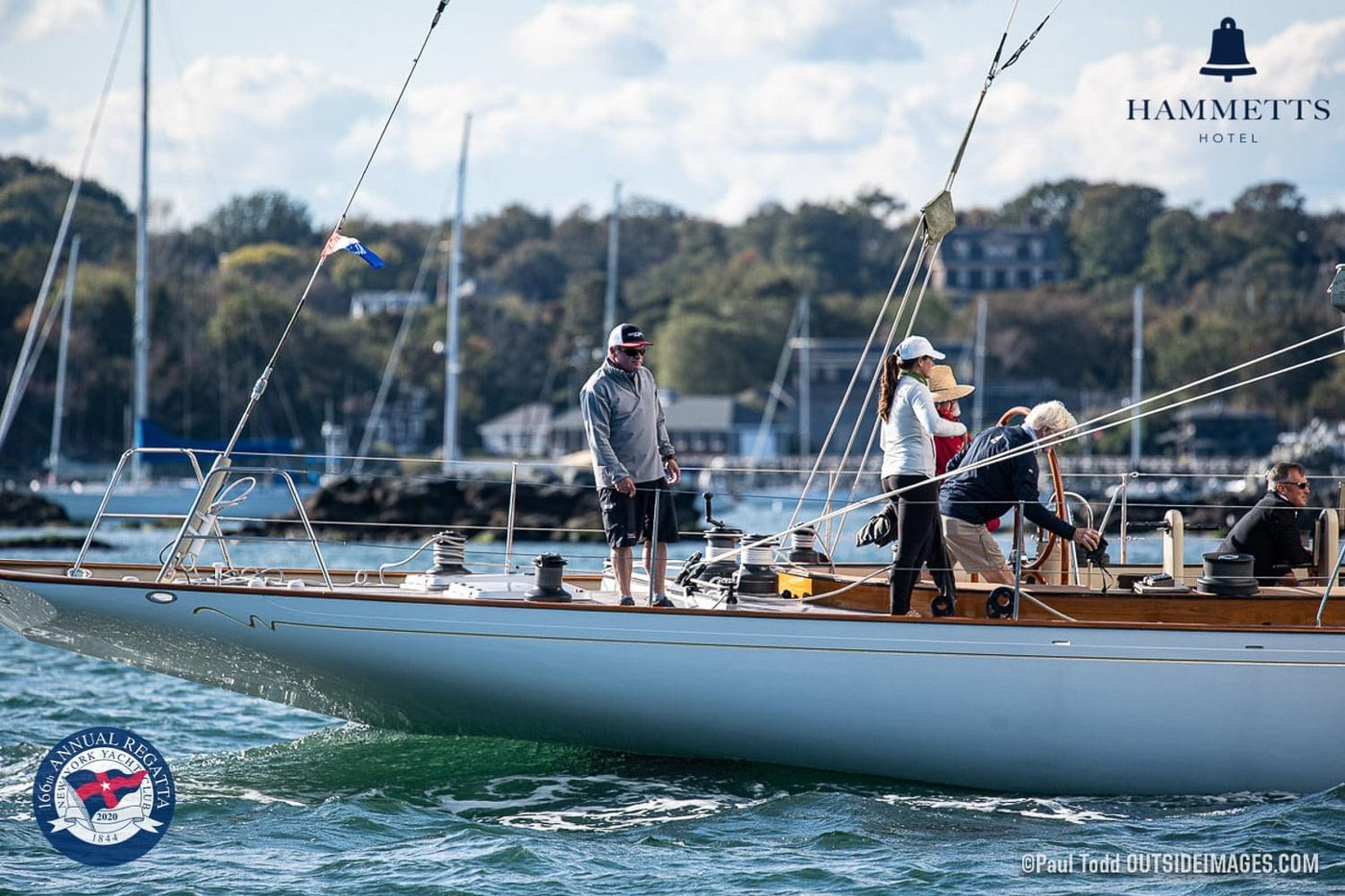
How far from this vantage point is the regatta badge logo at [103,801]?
7.48 m

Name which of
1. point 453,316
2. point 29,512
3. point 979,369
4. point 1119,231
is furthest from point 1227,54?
point 1119,231

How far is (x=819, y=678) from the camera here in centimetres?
787

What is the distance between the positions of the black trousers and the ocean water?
1029 millimetres

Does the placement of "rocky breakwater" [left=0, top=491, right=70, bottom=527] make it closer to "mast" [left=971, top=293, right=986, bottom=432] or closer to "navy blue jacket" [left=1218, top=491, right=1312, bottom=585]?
"mast" [left=971, top=293, right=986, bottom=432]

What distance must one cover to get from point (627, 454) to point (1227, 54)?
6.93 metres

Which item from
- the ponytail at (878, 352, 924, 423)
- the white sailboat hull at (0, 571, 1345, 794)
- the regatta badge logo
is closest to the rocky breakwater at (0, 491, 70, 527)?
the regatta badge logo

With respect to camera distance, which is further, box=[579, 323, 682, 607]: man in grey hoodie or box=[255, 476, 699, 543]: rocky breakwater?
box=[255, 476, 699, 543]: rocky breakwater

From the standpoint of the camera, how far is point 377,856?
730 cm

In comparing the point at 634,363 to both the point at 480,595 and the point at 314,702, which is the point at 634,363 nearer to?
the point at 480,595

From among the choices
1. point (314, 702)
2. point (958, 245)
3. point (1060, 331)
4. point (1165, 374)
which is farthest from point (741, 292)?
point (314, 702)

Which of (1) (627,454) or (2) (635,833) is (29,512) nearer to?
(1) (627,454)

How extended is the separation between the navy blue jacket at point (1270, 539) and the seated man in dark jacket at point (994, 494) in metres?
0.83

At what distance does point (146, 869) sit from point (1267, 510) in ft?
18.5

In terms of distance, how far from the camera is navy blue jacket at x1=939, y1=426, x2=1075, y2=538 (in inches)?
310
